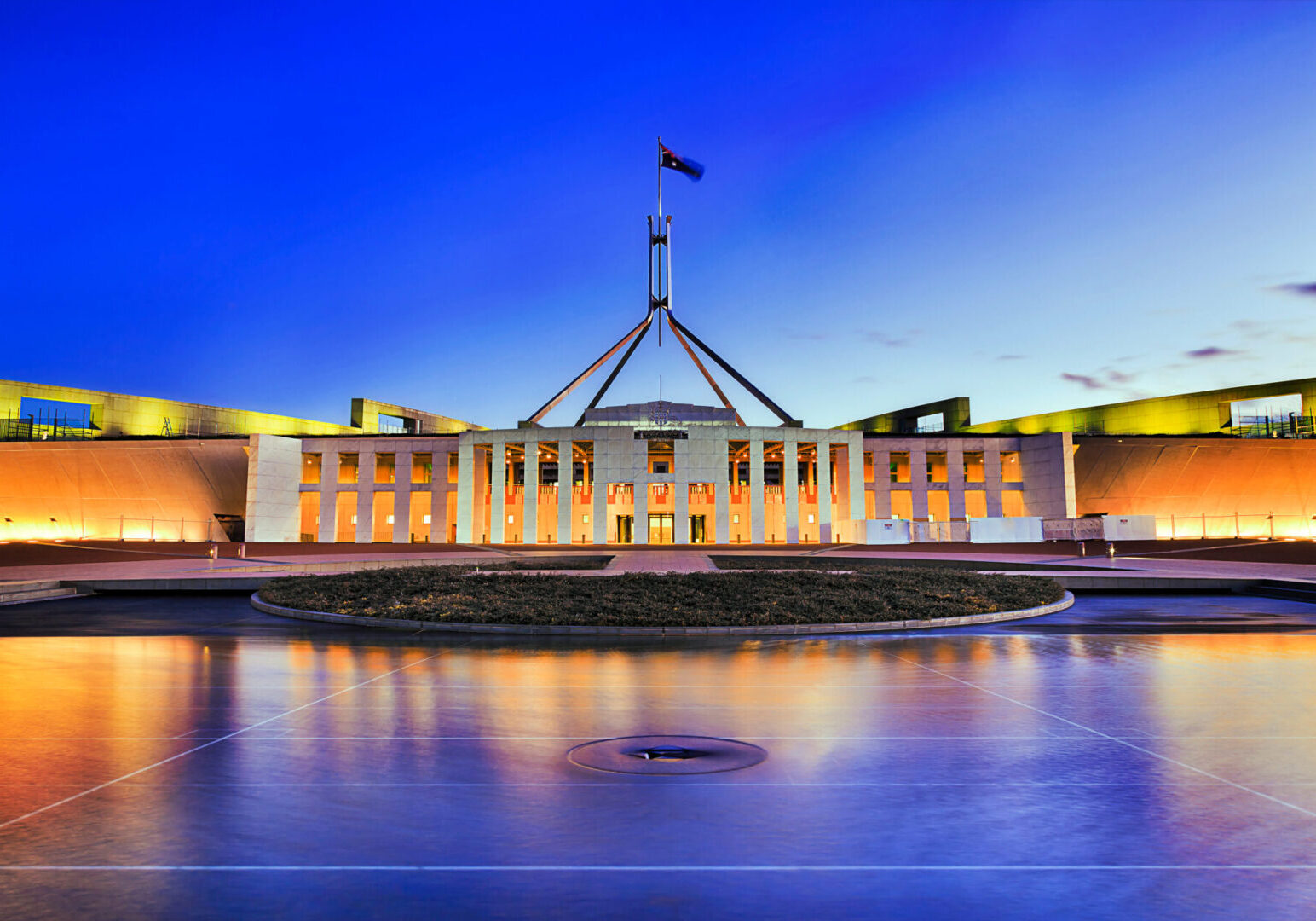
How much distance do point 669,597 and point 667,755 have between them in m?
11.7

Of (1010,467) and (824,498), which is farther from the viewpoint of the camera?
(1010,467)

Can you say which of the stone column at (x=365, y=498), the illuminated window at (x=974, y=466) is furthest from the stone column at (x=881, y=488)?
the stone column at (x=365, y=498)

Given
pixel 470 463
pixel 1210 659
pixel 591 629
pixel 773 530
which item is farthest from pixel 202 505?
pixel 1210 659

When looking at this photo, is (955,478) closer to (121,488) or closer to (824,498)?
(824,498)

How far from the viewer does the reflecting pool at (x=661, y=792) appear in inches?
167

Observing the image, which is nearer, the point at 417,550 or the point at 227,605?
the point at 227,605

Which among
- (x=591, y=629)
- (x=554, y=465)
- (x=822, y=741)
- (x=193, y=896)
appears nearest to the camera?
(x=193, y=896)

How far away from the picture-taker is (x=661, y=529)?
62.3m

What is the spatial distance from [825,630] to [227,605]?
14021 mm

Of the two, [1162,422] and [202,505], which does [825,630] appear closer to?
[202,505]

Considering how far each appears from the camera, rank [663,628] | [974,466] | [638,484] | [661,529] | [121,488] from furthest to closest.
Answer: [974,466]
[121,488]
[661,529]
[638,484]
[663,628]

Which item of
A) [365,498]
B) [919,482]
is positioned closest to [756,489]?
[919,482]

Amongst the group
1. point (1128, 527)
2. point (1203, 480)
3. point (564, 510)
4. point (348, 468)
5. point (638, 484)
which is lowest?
point (1128, 527)

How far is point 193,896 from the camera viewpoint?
4188 mm
